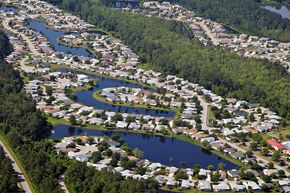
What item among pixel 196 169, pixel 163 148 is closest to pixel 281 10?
pixel 163 148

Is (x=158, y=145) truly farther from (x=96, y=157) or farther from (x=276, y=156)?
(x=276, y=156)

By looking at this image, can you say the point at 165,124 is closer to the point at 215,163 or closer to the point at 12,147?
the point at 215,163

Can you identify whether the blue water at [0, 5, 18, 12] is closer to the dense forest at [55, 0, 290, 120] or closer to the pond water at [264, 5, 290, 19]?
the dense forest at [55, 0, 290, 120]

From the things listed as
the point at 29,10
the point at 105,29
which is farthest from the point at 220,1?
the point at 29,10

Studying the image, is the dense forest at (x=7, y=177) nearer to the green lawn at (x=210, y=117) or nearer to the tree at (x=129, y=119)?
the tree at (x=129, y=119)

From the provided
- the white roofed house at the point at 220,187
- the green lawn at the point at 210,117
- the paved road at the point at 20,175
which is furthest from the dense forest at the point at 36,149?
the green lawn at the point at 210,117

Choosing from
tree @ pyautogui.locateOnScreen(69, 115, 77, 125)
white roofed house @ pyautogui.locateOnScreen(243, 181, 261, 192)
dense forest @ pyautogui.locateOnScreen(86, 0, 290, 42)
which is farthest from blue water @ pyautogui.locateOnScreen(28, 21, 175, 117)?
dense forest @ pyautogui.locateOnScreen(86, 0, 290, 42)

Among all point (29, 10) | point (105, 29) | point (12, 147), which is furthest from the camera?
point (29, 10)
